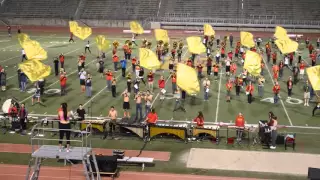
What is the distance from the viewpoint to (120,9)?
5900 centimetres

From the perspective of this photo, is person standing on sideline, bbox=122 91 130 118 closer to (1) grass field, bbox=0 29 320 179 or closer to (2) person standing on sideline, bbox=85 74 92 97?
(1) grass field, bbox=0 29 320 179

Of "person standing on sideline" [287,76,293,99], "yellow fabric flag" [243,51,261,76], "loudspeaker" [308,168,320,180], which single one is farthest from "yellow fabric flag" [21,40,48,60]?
"loudspeaker" [308,168,320,180]

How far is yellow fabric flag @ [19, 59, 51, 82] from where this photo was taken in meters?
21.9

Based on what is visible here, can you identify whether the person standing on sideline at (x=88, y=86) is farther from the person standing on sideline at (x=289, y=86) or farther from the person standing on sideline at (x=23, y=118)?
the person standing on sideline at (x=289, y=86)

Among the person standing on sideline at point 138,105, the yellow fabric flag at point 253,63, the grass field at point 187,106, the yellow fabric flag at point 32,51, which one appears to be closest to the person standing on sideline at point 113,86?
the grass field at point 187,106

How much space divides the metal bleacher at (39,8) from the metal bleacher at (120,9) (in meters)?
2.39

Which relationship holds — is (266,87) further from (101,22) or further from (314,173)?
(101,22)

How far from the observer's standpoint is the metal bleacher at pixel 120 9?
57562 millimetres

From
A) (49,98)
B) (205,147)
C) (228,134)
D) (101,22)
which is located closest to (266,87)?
(228,134)

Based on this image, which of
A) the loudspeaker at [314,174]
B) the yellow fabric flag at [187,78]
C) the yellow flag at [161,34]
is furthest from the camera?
the yellow flag at [161,34]

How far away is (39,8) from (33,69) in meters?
41.1

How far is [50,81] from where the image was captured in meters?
27.4

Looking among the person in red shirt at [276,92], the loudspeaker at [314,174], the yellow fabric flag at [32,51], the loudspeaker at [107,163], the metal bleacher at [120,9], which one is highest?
the metal bleacher at [120,9]

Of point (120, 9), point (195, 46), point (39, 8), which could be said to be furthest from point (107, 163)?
point (39, 8)
